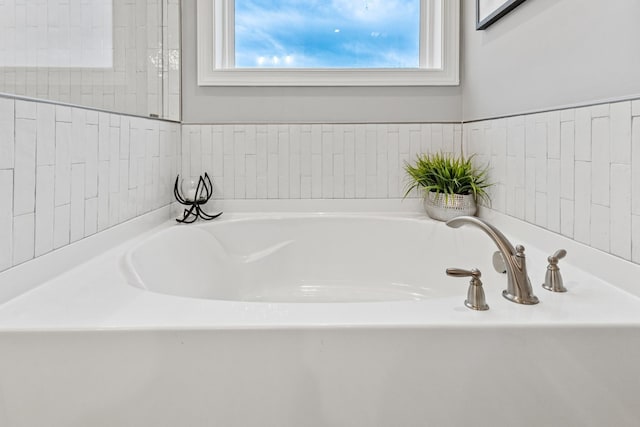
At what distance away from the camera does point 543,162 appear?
4.09ft

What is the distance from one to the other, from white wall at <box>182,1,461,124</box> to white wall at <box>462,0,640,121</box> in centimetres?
31

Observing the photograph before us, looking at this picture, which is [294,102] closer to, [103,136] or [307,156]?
[307,156]

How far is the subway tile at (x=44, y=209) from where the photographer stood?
92cm

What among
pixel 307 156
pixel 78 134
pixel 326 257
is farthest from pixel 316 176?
pixel 78 134

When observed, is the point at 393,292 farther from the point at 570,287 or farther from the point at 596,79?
the point at 596,79

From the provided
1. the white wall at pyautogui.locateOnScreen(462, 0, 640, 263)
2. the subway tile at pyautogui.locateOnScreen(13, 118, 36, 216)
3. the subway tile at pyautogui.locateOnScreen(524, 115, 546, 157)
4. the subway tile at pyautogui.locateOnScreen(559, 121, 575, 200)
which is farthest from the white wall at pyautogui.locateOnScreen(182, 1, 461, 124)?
the subway tile at pyautogui.locateOnScreen(13, 118, 36, 216)

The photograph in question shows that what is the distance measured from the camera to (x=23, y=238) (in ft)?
2.85

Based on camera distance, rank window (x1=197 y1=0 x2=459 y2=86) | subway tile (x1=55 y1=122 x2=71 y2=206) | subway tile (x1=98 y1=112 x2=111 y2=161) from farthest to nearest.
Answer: window (x1=197 y1=0 x2=459 y2=86)
subway tile (x1=98 y1=112 x2=111 y2=161)
subway tile (x1=55 y1=122 x2=71 y2=206)

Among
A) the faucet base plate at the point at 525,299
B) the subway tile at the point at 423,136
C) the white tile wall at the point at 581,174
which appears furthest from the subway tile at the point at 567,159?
the subway tile at the point at 423,136

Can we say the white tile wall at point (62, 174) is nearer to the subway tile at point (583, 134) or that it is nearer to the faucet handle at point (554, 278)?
the faucet handle at point (554, 278)

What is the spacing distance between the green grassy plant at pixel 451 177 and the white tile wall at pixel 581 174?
0.18 metres

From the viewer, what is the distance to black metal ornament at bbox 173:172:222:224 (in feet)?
5.88

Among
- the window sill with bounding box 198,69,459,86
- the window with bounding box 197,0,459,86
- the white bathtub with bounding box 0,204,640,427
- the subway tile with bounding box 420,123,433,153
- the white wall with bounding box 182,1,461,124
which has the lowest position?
the white bathtub with bounding box 0,204,640,427

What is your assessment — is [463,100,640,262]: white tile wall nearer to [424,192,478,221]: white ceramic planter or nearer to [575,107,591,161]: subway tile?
[575,107,591,161]: subway tile
